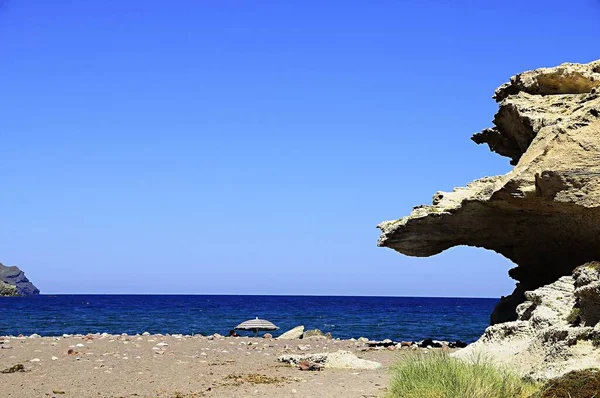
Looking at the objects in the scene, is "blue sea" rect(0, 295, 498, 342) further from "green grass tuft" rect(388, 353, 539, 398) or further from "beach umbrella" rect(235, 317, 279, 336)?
"green grass tuft" rect(388, 353, 539, 398)

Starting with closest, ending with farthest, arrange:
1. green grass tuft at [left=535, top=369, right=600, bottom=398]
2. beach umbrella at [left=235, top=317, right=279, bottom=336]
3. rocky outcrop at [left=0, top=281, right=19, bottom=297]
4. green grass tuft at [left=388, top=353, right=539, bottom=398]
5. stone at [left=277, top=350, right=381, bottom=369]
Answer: green grass tuft at [left=535, top=369, right=600, bottom=398] < green grass tuft at [left=388, top=353, right=539, bottom=398] < stone at [left=277, top=350, right=381, bottom=369] < beach umbrella at [left=235, top=317, right=279, bottom=336] < rocky outcrop at [left=0, top=281, right=19, bottom=297]

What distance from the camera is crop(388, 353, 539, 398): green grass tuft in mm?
9289

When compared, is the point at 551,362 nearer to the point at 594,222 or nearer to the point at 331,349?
the point at 594,222

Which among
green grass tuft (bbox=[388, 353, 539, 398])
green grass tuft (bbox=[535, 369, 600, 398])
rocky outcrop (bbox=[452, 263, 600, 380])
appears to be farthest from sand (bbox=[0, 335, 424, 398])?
green grass tuft (bbox=[535, 369, 600, 398])

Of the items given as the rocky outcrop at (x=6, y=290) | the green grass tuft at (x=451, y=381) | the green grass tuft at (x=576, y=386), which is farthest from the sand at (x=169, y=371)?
the rocky outcrop at (x=6, y=290)

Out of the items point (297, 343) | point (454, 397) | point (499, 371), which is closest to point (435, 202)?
point (297, 343)

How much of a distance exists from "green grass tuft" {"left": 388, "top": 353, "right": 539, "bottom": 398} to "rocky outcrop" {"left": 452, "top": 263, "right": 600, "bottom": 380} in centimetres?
104

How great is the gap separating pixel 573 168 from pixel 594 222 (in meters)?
1.86

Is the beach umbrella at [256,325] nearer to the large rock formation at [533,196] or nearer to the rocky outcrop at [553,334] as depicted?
the large rock formation at [533,196]

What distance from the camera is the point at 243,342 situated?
22172 mm

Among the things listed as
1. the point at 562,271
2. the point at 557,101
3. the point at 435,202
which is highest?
the point at 557,101

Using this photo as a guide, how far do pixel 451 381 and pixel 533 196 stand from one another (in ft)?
28.6

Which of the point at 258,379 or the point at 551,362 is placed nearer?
the point at 551,362

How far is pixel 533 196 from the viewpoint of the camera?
17.0 meters
